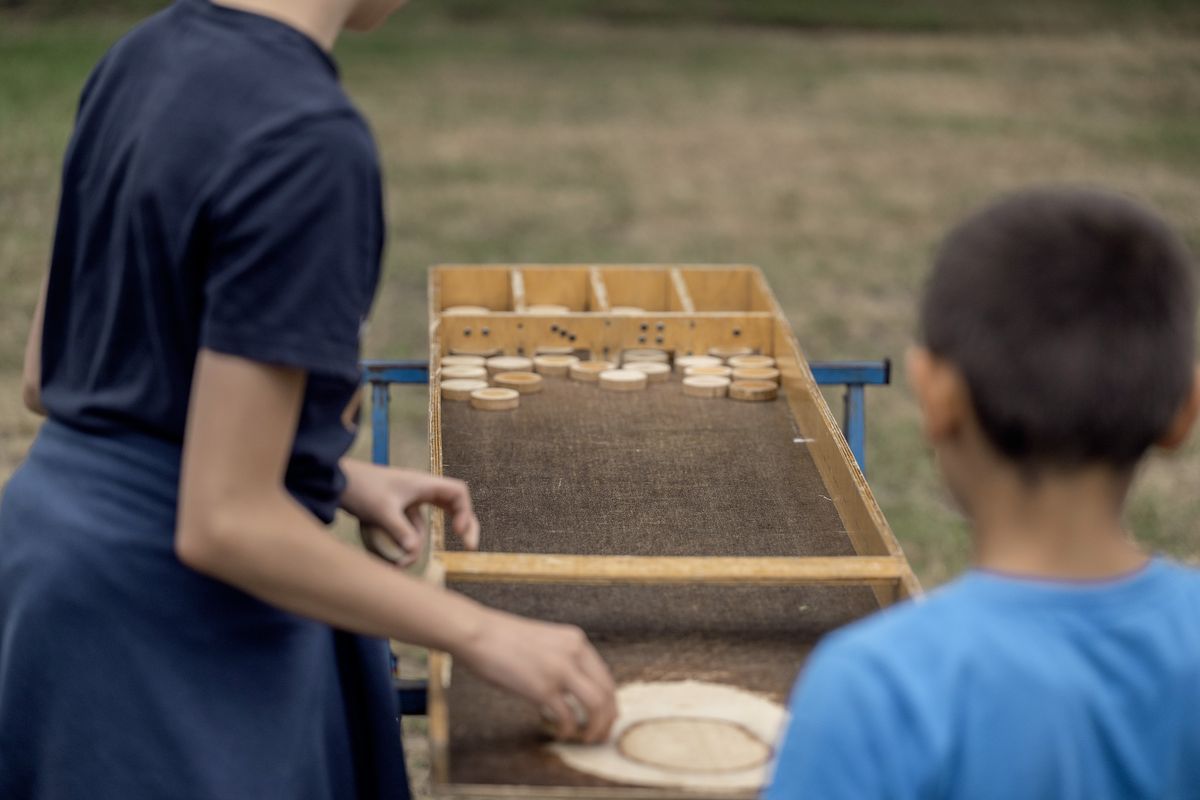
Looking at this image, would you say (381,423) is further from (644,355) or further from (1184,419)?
(1184,419)

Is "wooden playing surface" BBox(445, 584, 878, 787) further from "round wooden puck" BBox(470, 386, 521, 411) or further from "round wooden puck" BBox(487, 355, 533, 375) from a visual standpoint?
"round wooden puck" BBox(487, 355, 533, 375)

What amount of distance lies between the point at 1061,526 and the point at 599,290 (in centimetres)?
281

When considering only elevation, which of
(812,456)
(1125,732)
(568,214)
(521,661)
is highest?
(1125,732)

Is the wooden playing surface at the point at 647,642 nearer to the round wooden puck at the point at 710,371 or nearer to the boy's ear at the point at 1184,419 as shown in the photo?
the boy's ear at the point at 1184,419

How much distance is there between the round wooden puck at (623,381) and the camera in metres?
3.56

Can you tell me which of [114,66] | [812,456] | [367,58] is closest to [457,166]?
[367,58]

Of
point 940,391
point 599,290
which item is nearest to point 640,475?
point 599,290

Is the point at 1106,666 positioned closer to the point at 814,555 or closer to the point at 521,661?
the point at 521,661

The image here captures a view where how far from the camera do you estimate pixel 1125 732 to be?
4.44 ft

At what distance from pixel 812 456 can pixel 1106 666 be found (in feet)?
5.71

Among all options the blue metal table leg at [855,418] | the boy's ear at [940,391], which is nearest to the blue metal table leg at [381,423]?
the blue metal table leg at [855,418]

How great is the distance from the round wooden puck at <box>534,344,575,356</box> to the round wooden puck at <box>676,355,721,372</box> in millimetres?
273

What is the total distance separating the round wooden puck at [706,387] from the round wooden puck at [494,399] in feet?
1.27

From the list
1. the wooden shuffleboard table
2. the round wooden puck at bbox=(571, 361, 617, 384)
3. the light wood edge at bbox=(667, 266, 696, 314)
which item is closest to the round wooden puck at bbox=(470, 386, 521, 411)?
the wooden shuffleboard table
